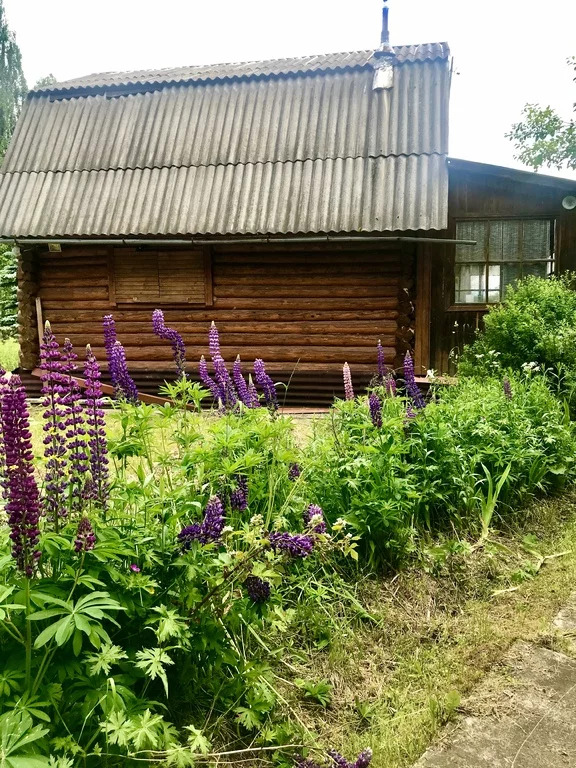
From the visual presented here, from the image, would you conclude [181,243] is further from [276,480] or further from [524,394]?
[276,480]

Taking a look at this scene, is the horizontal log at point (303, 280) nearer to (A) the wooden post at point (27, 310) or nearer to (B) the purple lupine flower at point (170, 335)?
(A) the wooden post at point (27, 310)

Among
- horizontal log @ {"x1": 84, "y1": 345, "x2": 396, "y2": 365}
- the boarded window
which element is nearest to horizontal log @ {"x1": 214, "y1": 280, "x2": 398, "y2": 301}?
the boarded window

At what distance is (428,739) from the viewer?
2334mm

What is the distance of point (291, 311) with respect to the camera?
974 cm

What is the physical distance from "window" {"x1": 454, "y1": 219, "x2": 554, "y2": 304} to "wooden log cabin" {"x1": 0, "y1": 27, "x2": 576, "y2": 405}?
2 centimetres

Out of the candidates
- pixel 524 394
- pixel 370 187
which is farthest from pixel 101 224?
pixel 524 394

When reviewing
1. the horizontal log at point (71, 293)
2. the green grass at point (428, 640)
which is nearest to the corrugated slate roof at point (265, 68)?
the horizontal log at point (71, 293)

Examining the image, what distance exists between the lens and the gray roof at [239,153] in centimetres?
927

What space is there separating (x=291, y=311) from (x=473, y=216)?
3.61 meters

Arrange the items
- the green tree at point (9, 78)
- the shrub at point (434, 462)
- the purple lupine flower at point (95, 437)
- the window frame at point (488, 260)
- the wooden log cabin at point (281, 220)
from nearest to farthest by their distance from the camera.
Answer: the purple lupine flower at point (95, 437) < the shrub at point (434, 462) < the wooden log cabin at point (281, 220) < the window frame at point (488, 260) < the green tree at point (9, 78)

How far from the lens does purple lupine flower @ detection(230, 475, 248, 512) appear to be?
8.66ft

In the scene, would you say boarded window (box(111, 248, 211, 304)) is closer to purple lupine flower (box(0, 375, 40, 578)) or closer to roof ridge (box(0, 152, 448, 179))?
roof ridge (box(0, 152, 448, 179))

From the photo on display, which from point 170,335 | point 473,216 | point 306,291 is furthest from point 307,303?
point 170,335

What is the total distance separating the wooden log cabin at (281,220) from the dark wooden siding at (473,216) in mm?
24
